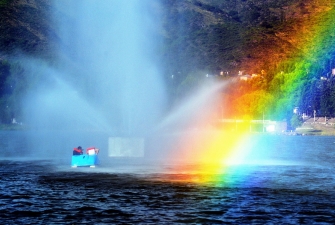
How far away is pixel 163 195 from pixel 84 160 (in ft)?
62.2

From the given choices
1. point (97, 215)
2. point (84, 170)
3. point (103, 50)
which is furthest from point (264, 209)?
point (103, 50)

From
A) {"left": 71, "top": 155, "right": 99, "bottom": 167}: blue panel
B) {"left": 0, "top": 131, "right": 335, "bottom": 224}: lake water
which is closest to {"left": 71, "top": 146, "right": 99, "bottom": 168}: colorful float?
{"left": 71, "top": 155, "right": 99, "bottom": 167}: blue panel

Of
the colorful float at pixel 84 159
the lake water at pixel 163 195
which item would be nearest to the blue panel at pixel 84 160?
the colorful float at pixel 84 159

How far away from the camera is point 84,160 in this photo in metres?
64.2

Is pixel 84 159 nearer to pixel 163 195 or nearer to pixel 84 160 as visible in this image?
pixel 84 160

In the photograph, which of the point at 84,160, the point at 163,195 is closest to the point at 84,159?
the point at 84,160

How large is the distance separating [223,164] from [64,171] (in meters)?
16.8

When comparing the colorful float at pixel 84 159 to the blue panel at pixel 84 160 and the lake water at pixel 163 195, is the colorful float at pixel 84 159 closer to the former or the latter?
the blue panel at pixel 84 160

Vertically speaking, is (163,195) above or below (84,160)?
below

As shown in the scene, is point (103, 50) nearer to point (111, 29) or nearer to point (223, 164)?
point (111, 29)

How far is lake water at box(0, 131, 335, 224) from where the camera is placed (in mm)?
39000

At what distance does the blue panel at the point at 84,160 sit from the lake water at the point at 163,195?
1.05 meters

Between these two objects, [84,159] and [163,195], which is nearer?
[163,195]

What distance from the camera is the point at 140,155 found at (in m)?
74.2
